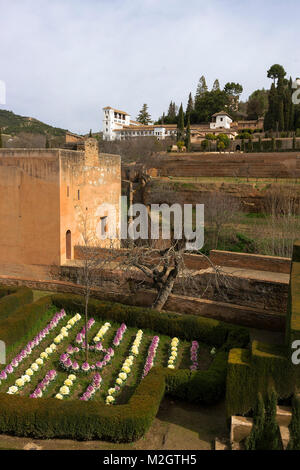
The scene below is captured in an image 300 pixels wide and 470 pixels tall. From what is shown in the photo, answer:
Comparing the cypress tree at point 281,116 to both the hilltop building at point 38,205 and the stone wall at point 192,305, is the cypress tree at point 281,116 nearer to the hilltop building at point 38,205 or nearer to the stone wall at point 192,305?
the hilltop building at point 38,205

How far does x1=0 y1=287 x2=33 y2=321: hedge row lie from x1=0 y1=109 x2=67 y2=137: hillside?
5890cm

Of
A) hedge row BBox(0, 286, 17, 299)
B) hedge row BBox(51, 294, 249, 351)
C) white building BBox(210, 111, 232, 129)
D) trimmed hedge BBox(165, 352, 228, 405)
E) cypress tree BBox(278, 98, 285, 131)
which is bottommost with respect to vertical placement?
trimmed hedge BBox(165, 352, 228, 405)

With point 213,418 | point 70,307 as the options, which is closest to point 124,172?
point 70,307

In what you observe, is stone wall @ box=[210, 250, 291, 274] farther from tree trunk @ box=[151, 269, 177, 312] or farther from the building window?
the building window

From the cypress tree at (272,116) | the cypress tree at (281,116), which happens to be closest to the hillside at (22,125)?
the cypress tree at (272,116)

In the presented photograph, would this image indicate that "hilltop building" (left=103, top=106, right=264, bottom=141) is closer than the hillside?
Yes

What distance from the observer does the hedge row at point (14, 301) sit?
10836mm

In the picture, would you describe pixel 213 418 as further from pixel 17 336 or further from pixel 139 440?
pixel 17 336

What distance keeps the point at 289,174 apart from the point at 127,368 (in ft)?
107

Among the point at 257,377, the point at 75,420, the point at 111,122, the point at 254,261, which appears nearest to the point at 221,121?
the point at 111,122

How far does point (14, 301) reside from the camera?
36.9ft

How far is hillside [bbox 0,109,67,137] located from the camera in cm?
6662

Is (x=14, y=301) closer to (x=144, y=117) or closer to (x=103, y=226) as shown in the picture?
(x=103, y=226)

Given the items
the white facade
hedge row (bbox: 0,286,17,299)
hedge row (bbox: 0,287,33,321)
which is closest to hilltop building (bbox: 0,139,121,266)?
hedge row (bbox: 0,286,17,299)
